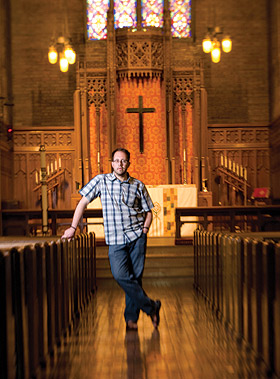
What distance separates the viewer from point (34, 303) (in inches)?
128

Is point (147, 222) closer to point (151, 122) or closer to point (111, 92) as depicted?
point (111, 92)

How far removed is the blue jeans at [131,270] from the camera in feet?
14.5

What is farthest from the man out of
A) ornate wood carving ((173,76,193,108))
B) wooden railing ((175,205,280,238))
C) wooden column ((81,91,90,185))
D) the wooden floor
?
ornate wood carving ((173,76,193,108))

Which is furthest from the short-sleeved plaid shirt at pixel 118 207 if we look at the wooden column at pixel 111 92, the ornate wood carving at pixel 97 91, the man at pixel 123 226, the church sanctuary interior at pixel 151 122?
the ornate wood carving at pixel 97 91

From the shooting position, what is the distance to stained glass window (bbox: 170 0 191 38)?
50.5ft

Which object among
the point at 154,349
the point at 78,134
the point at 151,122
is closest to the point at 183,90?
the point at 151,122

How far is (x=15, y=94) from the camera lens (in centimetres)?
1502

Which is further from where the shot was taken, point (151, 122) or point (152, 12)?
point (152, 12)

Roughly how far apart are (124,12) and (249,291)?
13042 millimetres

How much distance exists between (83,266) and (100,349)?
7.24ft

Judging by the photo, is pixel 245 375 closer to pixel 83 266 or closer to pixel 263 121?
pixel 83 266

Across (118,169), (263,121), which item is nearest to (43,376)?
(118,169)

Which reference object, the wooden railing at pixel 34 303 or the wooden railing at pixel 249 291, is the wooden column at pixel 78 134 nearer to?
the wooden railing at pixel 249 291

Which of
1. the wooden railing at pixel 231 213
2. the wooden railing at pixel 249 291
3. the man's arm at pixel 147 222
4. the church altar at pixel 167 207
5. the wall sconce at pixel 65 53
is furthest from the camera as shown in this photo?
the wall sconce at pixel 65 53
